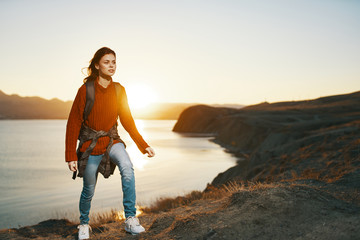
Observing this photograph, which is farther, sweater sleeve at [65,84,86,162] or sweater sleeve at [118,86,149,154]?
sweater sleeve at [118,86,149,154]

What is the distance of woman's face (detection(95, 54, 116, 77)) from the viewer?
4066mm

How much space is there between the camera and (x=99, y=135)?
4.09m

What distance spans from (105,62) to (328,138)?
12854mm

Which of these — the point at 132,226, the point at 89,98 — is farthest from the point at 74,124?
the point at 132,226

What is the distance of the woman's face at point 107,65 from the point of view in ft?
13.3

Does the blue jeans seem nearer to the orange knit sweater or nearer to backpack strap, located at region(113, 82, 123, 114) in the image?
the orange knit sweater

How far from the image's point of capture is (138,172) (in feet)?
94.9

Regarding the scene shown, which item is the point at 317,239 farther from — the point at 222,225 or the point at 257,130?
the point at 257,130

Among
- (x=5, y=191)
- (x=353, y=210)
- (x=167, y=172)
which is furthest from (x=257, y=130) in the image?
(x=353, y=210)

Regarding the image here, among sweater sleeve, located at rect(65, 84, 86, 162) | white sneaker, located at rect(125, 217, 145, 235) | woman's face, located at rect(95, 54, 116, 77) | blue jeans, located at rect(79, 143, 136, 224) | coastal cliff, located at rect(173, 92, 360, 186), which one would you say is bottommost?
coastal cliff, located at rect(173, 92, 360, 186)

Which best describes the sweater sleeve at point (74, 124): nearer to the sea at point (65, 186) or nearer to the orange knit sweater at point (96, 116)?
the orange knit sweater at point (96, 116)

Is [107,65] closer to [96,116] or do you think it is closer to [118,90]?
[118,90]

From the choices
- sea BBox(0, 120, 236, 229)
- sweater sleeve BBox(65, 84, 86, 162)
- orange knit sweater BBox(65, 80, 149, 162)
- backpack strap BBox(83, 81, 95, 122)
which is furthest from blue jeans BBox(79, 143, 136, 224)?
sea BBox(0, 120, 236, 229)

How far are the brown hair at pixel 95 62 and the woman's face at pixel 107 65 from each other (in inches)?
2.1
